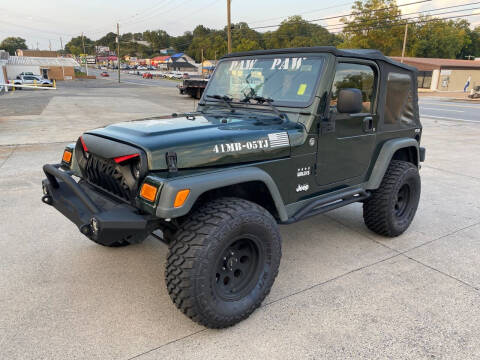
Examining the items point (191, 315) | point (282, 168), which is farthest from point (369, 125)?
point (191, 315)

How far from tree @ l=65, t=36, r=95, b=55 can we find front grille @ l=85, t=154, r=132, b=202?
15135 cm

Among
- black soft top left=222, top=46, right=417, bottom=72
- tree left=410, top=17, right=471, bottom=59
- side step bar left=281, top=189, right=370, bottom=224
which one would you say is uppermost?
tree left=410, top=17, right=471, bottom=59

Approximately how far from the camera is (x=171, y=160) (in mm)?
2334

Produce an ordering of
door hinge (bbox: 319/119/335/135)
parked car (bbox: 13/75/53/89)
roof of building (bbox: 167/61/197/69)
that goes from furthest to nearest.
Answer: roof of building (bbox: 167/61/197/69)
parked car (bbox: 13/75/53/89)
door hinge (bbox: 319/119/335/135)

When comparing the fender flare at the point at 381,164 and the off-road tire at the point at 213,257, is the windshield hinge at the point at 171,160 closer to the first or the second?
the off-road tire at the point at 213,257

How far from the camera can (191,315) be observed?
2.34 metres

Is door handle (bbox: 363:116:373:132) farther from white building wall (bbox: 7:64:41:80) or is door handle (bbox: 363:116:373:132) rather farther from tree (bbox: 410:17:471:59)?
tree (bbox: 410:17:471:59)

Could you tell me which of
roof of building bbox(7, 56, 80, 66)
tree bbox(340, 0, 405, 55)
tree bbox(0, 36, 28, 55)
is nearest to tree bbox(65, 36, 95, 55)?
tree bbox(0, 36, 28, 55)

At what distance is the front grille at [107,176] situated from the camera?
257 cm

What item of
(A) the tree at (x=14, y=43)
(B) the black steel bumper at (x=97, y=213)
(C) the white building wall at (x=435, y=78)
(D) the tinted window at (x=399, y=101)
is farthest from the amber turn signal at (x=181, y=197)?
(A) the tree at (x=14, y=43)

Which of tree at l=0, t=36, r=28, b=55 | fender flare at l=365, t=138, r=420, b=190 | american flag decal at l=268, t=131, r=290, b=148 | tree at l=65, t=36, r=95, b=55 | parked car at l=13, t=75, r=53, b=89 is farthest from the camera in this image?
tree at l=65, t=36, r=95, b=55

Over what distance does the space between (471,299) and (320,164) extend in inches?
63.1

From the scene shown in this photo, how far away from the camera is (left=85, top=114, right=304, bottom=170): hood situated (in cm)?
238

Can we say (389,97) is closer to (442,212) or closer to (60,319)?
(442,212)
